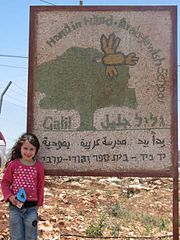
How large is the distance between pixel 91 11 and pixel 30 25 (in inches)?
25.9

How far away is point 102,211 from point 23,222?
4.22 meters

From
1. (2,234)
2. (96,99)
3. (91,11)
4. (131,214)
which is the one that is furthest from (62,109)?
(131,214)

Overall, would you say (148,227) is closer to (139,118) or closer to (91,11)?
(139,118)

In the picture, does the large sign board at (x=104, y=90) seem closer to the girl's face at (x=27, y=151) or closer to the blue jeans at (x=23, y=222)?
the girl's face at (x=27, y=151)

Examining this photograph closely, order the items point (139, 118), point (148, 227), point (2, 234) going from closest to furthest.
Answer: point (139, 118), point (2, 234), point (148, 227)

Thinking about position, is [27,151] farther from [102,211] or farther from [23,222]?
[102,211]

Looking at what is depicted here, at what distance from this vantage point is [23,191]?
4180mm

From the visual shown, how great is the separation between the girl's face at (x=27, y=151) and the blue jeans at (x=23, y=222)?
47 cm

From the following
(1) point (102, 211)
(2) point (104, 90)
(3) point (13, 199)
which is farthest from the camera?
(1) point (102, 211)

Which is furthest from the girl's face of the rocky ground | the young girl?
the rocky ground

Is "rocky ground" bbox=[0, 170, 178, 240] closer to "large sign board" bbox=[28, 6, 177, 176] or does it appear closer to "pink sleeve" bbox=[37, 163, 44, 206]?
"large sign board" bbox=[28, 6, 177, 176]

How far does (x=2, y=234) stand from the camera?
6.18 m

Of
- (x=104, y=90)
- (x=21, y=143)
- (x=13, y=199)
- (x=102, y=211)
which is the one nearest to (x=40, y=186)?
(x=13, y=199)

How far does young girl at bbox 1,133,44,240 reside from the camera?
4.20 m
